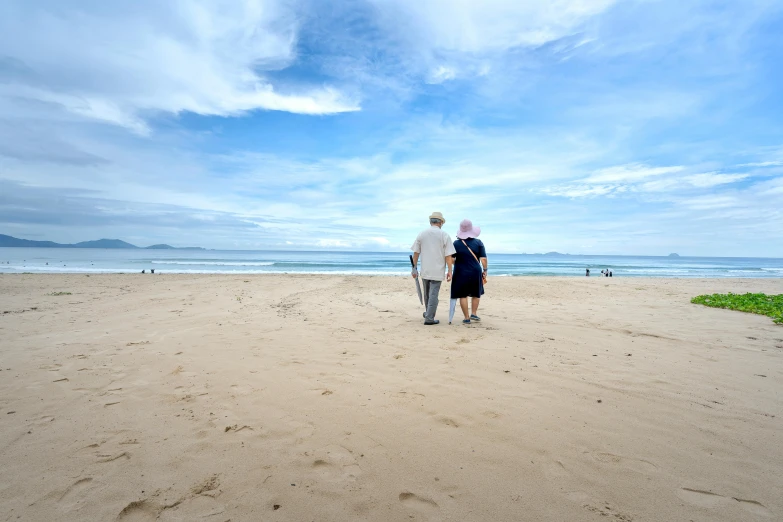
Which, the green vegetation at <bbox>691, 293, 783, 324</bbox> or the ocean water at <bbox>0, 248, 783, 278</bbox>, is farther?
the ocean water at <bbox>0, 248, 783, 278</bbox>

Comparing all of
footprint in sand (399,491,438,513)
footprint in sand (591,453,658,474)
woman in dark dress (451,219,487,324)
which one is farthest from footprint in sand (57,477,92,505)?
woman in dark dress (451,219,487,324)

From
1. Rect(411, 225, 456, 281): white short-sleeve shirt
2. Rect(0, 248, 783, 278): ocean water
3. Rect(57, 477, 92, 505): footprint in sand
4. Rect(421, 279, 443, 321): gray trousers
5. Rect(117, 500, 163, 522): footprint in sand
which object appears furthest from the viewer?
Rect(0, 248, 783, 278): ocean water

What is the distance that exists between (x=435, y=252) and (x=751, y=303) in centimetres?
886

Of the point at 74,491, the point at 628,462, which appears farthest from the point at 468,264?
the point at 74,491

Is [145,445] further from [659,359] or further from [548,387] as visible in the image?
[659,359]

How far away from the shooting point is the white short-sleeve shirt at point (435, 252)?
7.62m

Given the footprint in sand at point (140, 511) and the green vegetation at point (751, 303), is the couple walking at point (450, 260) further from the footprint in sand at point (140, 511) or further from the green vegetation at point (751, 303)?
the green vegetation at point (751, 303)

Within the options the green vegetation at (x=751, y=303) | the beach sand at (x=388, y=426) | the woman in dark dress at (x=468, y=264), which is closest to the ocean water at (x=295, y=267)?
the green vegetation at (x=751, y=303)

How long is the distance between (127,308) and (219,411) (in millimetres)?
7901

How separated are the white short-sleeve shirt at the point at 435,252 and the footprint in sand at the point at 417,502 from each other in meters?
5.45

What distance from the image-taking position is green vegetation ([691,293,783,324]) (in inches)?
331

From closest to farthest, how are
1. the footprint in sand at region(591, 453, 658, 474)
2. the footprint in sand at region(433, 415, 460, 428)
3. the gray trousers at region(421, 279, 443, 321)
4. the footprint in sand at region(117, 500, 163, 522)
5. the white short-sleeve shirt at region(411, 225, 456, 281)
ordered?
1. the footprint in sand at region(117, 500, 163, 522)
2. the footprint in sand at region(591, 453, 658, 474)
3. the footprint in sand at region(433, 415, 460, 428)
4. the white short-sleeve shirt at region(411, 225, 456, 281)
5. the gray trousers at region(421, 279, 443, 321)

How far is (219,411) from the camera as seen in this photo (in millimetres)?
3516

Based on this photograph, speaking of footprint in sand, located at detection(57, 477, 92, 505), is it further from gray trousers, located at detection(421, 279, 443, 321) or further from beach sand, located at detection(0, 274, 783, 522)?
gray trousers, located at detection(421, 279, 443, 321)
